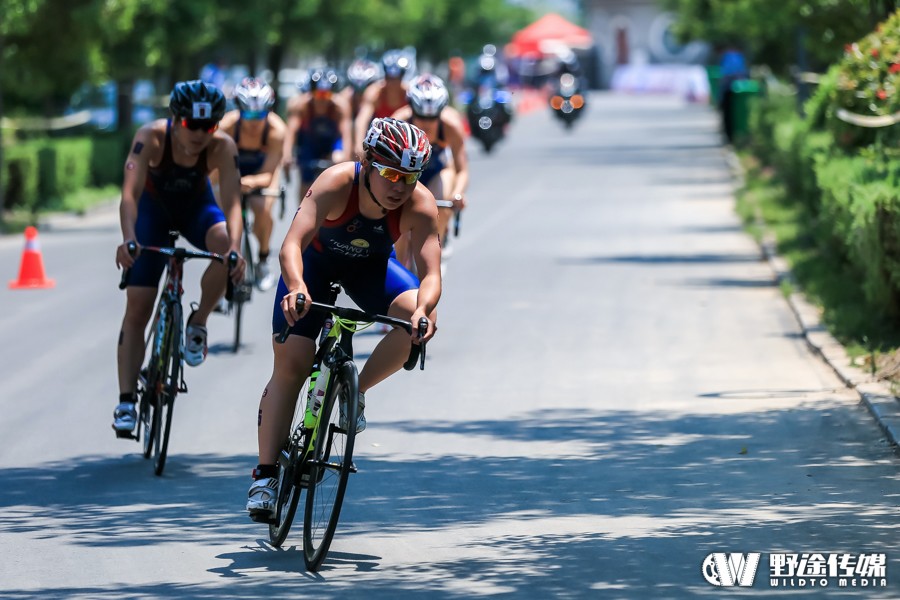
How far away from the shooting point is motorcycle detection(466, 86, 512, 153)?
43.9m

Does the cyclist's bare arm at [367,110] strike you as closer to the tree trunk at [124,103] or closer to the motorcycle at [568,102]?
the tree trunk at [124,103]

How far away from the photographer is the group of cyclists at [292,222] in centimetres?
766

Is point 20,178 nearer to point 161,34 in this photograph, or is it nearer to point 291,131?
point 161,34

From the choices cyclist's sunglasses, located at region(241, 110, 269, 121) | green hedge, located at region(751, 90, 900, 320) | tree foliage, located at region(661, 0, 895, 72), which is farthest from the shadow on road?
tree foliage, located at region(661, 0, 895, 72)

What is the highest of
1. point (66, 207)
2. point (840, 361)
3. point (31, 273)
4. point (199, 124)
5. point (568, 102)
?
point (199, 124)

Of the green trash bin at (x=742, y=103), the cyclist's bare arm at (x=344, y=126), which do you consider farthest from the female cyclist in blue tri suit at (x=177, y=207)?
the green trash bin at (x=742, y=103)

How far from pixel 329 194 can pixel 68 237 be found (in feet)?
57.6

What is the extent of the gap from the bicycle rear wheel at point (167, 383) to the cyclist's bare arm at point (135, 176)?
0.38 metres

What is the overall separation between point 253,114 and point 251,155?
41 centimetres

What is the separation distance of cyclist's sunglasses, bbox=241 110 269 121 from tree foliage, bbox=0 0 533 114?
979 cm

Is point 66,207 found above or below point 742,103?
below

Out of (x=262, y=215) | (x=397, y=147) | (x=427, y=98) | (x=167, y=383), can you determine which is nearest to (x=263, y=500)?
(x=397, y=147)

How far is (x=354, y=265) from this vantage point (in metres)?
7.98

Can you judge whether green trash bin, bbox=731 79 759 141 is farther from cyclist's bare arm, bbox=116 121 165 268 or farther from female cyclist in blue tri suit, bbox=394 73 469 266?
cyclist's bare arm, bbox=116 121 165 268
